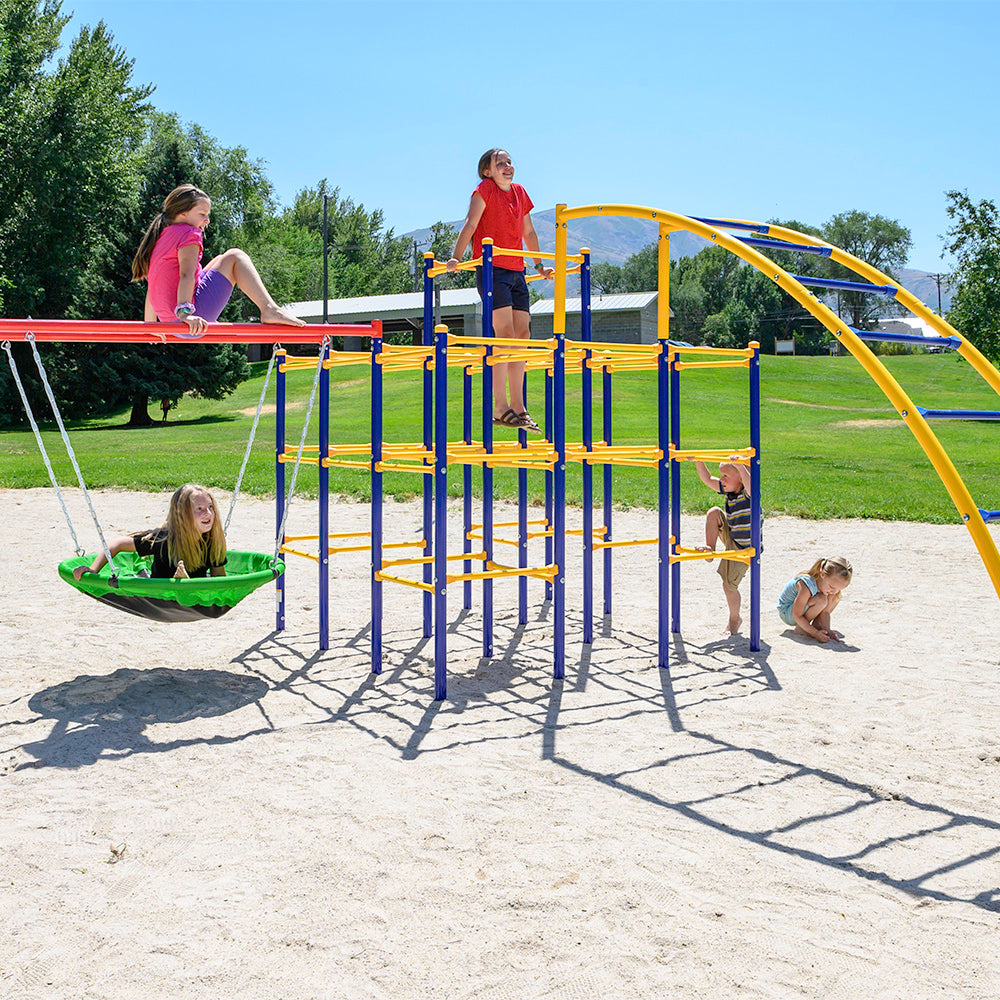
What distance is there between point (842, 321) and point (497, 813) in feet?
7.84

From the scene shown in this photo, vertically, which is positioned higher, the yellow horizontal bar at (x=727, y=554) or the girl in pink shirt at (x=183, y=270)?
the girl in pink shirt at (x=183, y=270)

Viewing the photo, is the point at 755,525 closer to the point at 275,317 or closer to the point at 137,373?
the point at 275,317

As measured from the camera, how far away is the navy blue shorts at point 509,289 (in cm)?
608

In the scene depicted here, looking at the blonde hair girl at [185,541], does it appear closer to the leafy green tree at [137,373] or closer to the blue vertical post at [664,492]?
the blue vertical post at [664,492]

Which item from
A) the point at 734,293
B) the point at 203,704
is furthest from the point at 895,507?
the point at 734,293

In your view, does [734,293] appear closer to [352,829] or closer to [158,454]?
[158,454]

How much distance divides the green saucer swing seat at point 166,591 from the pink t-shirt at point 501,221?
2.50 m

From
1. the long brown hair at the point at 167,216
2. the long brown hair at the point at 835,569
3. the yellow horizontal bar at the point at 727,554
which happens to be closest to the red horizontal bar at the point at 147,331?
the long brown hair at the point at 167,216

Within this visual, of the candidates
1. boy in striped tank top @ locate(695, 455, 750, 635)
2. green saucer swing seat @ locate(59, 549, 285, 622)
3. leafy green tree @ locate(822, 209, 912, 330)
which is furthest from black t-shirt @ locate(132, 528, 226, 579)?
leafy green tree @ locate(822, 209, 912, 330)

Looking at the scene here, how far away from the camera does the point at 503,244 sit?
6180 millimetres

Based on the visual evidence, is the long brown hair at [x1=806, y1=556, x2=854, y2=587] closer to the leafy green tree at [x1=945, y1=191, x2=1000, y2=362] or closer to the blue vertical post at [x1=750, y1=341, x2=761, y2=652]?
the blue vertical post at [x1=750, y1=341, x2=761, y2=652]

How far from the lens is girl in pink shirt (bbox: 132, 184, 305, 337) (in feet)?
16.4

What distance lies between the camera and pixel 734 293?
237 feet

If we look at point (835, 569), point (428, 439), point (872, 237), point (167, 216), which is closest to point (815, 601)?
point (835, 569)
